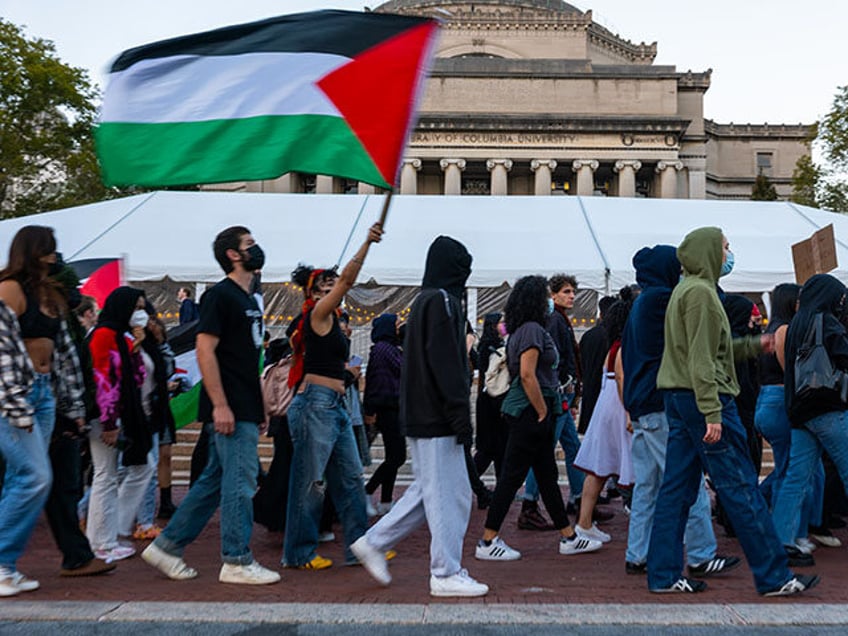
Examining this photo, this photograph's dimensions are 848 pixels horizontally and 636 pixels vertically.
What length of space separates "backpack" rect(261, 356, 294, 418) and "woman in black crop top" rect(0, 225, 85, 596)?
1.63m

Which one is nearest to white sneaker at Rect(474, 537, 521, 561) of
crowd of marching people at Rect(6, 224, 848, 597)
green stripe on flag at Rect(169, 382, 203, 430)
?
crowd of marching people at Rect(6, 224, 848, 597)

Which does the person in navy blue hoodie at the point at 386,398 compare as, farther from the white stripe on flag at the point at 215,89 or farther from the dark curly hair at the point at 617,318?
the white stripe on flag at the point at 215,89

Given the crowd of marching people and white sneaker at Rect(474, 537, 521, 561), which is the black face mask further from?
white sneaker at Rect(474, 537, 521, 561)

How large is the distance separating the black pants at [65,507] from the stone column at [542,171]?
49383 mm

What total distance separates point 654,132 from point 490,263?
3949 cm

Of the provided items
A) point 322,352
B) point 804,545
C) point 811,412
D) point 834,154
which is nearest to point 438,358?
point 322,352

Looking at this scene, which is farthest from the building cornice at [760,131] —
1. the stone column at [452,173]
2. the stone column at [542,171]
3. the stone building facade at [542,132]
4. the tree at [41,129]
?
the tree at [41,129]

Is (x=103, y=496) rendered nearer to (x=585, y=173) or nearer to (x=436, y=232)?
(x=436, y=232)

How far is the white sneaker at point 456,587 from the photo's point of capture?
189 inches

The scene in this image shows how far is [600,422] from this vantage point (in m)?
6.77

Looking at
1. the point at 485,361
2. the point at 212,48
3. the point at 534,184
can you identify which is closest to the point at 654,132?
the point at 534,184

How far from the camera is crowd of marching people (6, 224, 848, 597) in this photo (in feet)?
16.1

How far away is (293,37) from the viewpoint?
5598 mm

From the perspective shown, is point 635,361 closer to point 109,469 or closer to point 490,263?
point 109,469
